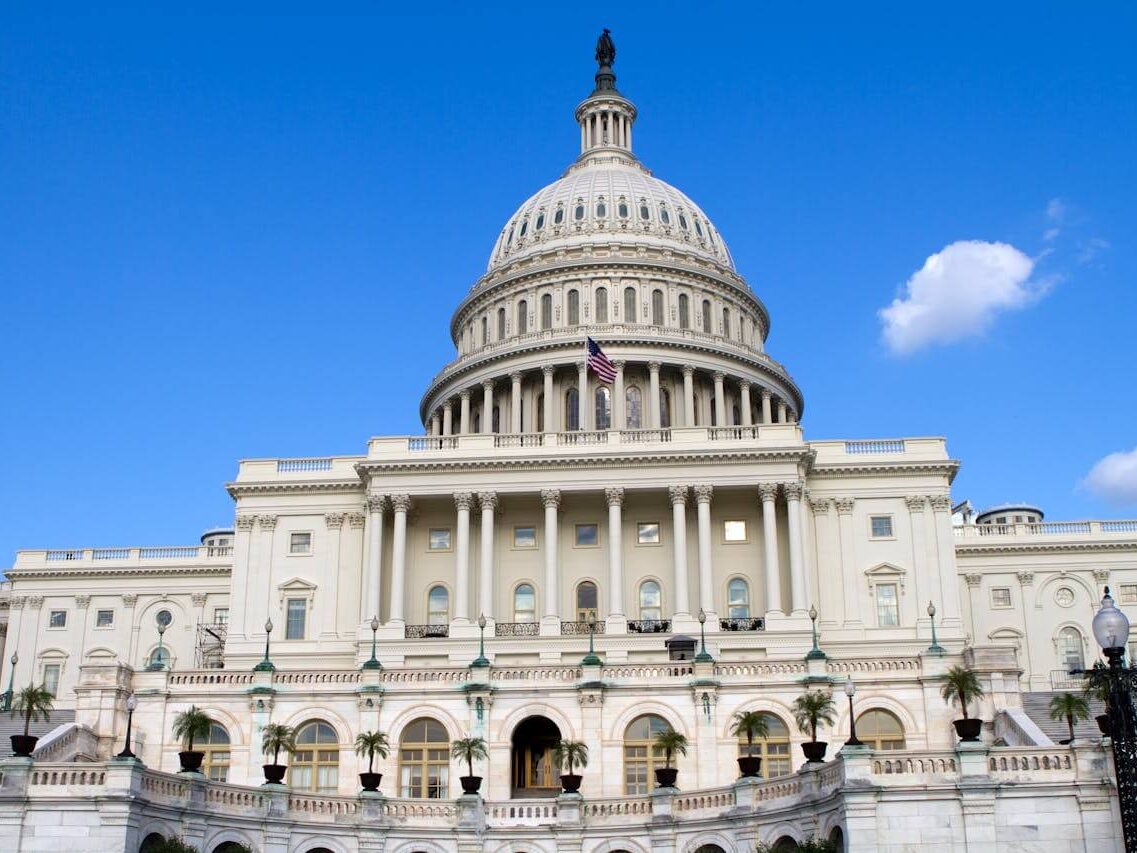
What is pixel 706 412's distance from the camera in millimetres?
108250

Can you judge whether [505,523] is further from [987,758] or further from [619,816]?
[987,758]

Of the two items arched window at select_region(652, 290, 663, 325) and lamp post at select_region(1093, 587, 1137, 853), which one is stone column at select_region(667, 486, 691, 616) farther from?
lamp post at select_region(1093, 587, 1137, 853)

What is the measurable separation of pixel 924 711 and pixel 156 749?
94.4ft

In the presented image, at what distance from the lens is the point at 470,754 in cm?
4931

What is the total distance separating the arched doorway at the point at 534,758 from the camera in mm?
54656

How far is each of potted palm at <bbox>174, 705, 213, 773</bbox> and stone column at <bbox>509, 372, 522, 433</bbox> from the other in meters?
53.7

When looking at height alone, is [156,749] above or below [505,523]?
below

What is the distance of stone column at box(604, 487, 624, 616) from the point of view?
8025 cm

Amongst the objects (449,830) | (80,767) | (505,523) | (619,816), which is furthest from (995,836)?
(505,523)

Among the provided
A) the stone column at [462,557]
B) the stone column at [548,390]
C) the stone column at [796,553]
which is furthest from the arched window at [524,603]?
the stone column at [548,390]

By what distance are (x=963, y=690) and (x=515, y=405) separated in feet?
208

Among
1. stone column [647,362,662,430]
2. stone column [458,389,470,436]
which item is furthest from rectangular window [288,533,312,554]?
stone column [647,362,662,430]

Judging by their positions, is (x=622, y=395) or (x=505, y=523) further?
(x=622, y=395)

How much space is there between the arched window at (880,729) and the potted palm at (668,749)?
6.73 metres
